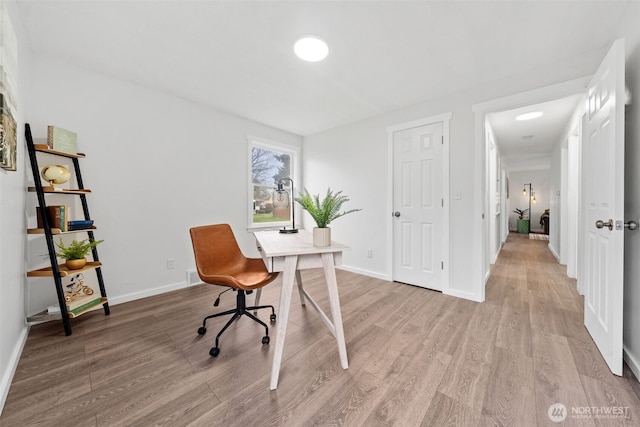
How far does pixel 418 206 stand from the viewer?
3.14 m

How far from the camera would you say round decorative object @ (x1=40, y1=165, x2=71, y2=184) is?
6.57ft

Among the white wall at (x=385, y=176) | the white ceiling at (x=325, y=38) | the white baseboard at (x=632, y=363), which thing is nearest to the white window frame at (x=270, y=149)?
the white wall at (x=385, y=176)

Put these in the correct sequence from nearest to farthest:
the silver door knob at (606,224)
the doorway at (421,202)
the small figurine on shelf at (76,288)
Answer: the silver door knob at (606,224) → the small figurine on shelf at (76,288) → the doorway at (421,202)

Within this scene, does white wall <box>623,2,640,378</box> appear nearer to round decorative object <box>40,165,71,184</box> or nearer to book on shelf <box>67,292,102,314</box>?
book on shelf <box>67,292,102,314</box>

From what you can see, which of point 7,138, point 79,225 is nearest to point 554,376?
point 7,138

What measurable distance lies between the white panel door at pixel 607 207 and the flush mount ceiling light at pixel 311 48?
1844 mm

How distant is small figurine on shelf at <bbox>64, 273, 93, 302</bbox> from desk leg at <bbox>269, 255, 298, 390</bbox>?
202cm

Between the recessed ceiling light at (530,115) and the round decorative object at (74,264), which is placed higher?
the recessed ceiling light at (530,115)

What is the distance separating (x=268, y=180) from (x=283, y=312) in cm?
305

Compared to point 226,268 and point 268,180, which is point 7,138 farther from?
point 268,180

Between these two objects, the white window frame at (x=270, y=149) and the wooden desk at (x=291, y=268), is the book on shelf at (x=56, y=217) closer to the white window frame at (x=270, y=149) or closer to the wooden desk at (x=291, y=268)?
the wooden desk at (x=291, y=268)

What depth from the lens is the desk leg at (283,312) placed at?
1367 millimetres

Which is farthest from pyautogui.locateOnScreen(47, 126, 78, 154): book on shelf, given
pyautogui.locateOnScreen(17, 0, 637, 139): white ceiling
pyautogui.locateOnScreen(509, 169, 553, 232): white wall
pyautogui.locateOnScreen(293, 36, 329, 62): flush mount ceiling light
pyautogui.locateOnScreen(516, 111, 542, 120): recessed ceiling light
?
pyautogui.locateOnScreen(509, 169, 553, 232): white wall

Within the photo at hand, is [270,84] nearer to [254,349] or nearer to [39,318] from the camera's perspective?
[254,349]
